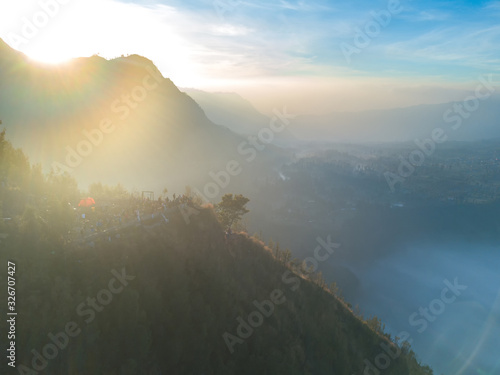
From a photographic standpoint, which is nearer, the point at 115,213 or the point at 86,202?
the point at 115,213

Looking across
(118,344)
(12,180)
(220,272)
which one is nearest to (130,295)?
(118,344)

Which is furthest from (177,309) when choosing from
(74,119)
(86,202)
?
(74,119)

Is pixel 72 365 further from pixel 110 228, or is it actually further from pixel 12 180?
pixel 12 180

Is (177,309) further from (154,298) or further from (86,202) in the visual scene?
(86,202)

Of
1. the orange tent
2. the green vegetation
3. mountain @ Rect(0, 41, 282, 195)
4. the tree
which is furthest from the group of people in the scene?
mountain @ Rect(0, 41, 282, 195)

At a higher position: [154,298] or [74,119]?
[74,119]

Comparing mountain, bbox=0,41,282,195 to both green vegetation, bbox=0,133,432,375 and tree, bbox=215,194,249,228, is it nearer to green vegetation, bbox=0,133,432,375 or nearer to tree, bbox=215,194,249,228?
tree, bbox=215,194,249,228

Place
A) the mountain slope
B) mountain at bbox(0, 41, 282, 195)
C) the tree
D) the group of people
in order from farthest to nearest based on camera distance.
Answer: mountain at bbox(0, 41, 282, 195)
the tree
the group of people
the mountain slope

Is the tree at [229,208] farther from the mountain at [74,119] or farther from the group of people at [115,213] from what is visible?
the mountain at [74,119]

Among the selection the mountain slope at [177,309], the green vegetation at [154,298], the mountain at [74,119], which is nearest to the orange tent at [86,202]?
the green vegetation at [154,298]
